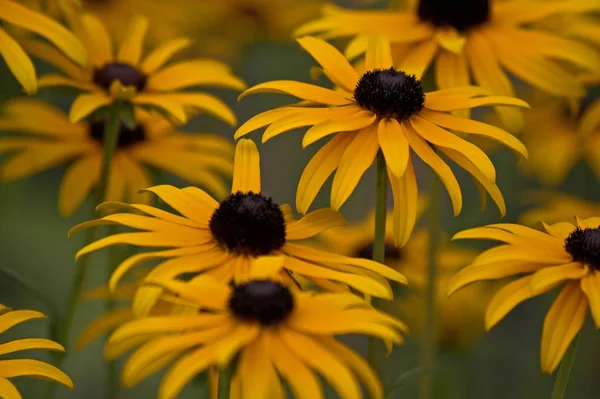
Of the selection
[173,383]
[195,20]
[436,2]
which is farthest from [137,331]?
[195,20]

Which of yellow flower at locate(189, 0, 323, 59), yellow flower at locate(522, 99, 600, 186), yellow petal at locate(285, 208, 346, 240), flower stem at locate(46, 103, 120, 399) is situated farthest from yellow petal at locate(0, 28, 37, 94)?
yellow flower at locate(189, 0, 323, 59)

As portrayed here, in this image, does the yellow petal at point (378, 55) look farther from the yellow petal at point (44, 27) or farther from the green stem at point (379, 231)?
the yellow petal at point (44, 27)

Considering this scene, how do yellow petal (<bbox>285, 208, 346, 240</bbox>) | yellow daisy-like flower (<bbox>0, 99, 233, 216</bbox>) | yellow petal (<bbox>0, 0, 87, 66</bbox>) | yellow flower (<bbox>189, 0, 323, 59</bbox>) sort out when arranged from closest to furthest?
yellow petal (<bbox>285, 208, 346, 240</bbox>) → yellow petal (<bbox>0, 0, 87, 66</bbox>) → yellow daisy-like flower (<bbox>0, 99, 233, 216</bbox>) → yellow flower (<bbox>189, 0, 323, 59</bbox>)

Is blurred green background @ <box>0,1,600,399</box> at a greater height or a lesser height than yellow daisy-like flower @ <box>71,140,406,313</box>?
greater

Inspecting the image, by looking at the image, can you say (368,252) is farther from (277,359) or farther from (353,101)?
(277,359)

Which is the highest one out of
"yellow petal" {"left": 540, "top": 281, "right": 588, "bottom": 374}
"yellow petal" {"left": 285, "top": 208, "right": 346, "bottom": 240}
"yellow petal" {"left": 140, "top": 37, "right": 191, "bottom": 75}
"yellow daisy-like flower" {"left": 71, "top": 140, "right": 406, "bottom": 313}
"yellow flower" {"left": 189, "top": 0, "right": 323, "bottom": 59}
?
"yellow flower" {"left": 189, "top": 0, "right": 323, "bottom": 59}

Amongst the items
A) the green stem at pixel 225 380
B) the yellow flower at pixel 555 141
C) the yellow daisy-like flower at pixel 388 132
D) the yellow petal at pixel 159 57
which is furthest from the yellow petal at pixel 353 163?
the yellow flower at pixel 555 141

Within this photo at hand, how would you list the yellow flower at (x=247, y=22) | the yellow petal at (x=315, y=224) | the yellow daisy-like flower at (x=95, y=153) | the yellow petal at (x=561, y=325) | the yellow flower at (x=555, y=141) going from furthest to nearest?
the yellow flower at (x=247, y=22) < the yellow flower at (x=555, y=141) < the yellow daisy-like flower at (x=95, y=153) < the yellow petal at (x=315, y=224) < the yellow petal at (x=561, y=325)

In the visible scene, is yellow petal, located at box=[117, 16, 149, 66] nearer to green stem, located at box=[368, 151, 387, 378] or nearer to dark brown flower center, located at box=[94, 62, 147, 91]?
dark brown flower center, located at box=[94, 62, 147, 91]
